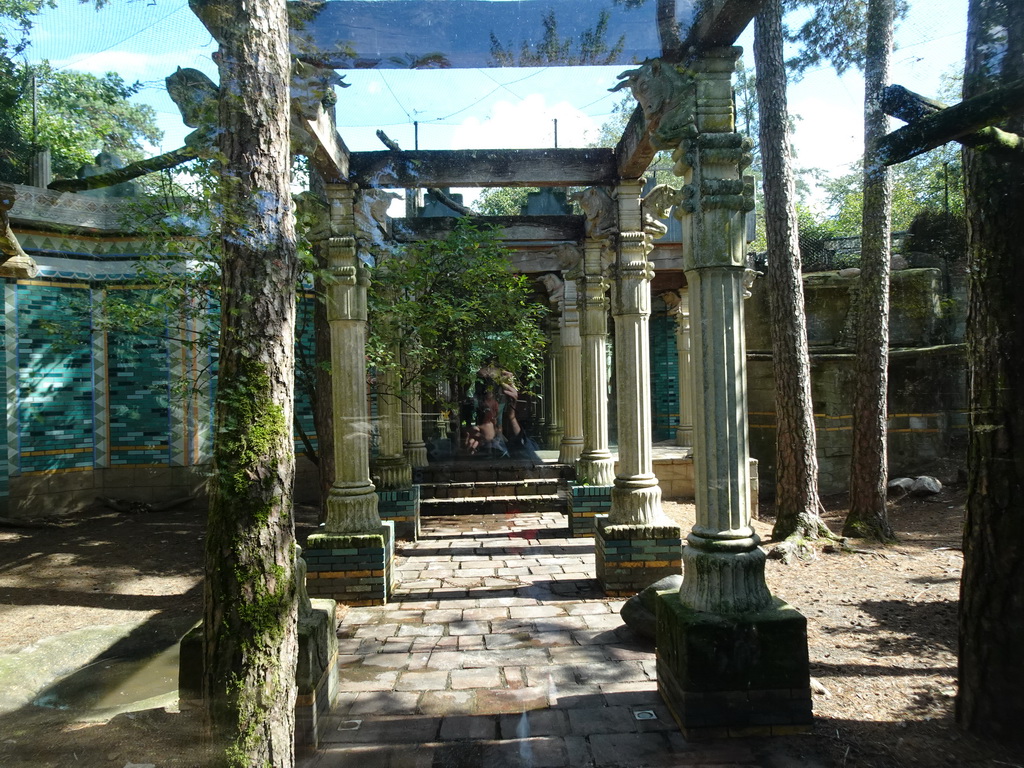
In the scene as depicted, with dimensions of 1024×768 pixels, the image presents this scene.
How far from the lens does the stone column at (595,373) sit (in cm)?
768

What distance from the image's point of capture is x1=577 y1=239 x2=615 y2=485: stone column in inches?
302

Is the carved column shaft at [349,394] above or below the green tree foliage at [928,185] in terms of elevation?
below

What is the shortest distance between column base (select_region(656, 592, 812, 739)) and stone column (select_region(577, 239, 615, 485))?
4.47 meters

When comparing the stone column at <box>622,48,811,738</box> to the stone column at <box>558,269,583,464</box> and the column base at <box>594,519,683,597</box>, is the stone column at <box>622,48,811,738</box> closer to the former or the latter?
the column base at <box>594,519,683,597</box>

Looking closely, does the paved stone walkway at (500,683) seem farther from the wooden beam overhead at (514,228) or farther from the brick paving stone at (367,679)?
the wooden beam overhead at (514,228)

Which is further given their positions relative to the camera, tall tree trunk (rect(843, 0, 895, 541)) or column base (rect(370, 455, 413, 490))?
column base (rect(370, 455, 413, 490))

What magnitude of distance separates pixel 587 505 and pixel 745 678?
4.58 metres

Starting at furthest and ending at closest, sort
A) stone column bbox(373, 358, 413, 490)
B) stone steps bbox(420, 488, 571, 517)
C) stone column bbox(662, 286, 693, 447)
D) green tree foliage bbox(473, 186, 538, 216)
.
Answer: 1. green tree foliage bbox(473, 186, 538, 216)
2. stone column bbox(662, 286, 693, 447)
3. stone steps bbox(420, 488, 571, 517)
4. stone column bbox(373, 358, 413, 490)

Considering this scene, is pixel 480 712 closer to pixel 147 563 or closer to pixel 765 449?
pixel 147 563

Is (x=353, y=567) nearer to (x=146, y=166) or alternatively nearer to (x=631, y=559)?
(x=631, y=559)

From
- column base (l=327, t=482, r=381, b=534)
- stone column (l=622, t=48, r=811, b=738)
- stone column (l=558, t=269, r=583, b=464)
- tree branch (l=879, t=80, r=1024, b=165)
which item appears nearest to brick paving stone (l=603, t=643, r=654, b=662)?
stone column (l=622, t=48, r=811, b=738)

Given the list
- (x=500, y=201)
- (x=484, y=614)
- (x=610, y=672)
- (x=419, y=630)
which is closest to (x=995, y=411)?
(x=610, y=672)

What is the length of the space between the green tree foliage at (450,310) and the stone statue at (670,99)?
3504 millimetres

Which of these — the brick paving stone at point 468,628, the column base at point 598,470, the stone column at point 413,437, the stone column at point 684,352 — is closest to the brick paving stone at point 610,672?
the brick paving stone at point 468,628
